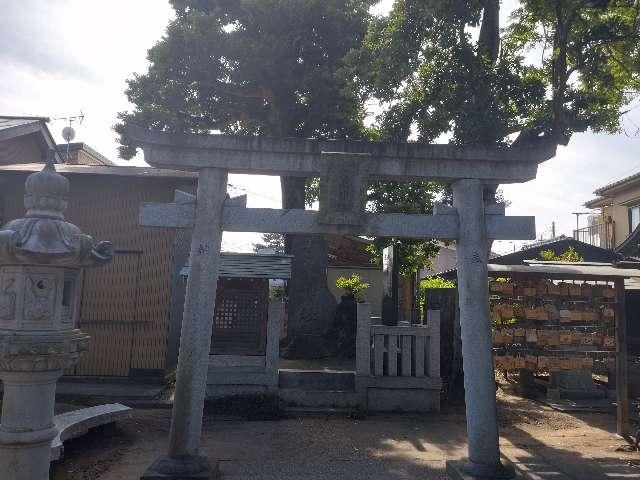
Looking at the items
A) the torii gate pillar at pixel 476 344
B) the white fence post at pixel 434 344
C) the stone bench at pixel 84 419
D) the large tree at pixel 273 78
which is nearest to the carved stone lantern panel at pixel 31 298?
the stone bench at pixel 84 419

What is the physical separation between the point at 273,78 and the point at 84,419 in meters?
13.0

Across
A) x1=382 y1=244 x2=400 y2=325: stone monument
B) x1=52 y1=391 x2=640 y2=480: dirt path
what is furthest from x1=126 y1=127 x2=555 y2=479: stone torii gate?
x1=382 y1=244 x2=400 y2=325: stone monument

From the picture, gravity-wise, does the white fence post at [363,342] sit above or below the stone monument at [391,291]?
below

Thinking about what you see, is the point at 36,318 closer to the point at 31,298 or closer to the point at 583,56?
the point at 31,298

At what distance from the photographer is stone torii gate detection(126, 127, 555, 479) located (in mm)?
6039

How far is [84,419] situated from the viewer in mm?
7453

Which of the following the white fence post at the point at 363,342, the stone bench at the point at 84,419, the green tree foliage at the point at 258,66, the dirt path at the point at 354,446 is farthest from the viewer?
the green tree foliage at the point at 258,66

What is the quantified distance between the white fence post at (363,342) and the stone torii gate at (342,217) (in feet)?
13.4

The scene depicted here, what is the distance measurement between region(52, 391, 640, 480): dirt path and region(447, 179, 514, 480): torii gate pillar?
32.8 inches

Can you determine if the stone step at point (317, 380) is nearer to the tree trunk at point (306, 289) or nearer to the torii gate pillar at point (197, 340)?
the torii gate pillar at point (197, 340)

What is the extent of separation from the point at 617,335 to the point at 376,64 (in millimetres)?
8806

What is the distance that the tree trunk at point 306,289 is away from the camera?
682 inches

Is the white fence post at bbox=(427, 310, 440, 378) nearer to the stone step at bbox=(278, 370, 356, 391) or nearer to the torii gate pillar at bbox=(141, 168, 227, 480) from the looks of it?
the stone step at bbox=(278, 370, 356, 391)

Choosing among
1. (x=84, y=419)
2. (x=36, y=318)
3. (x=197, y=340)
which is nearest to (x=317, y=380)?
(x=84, y=419)
